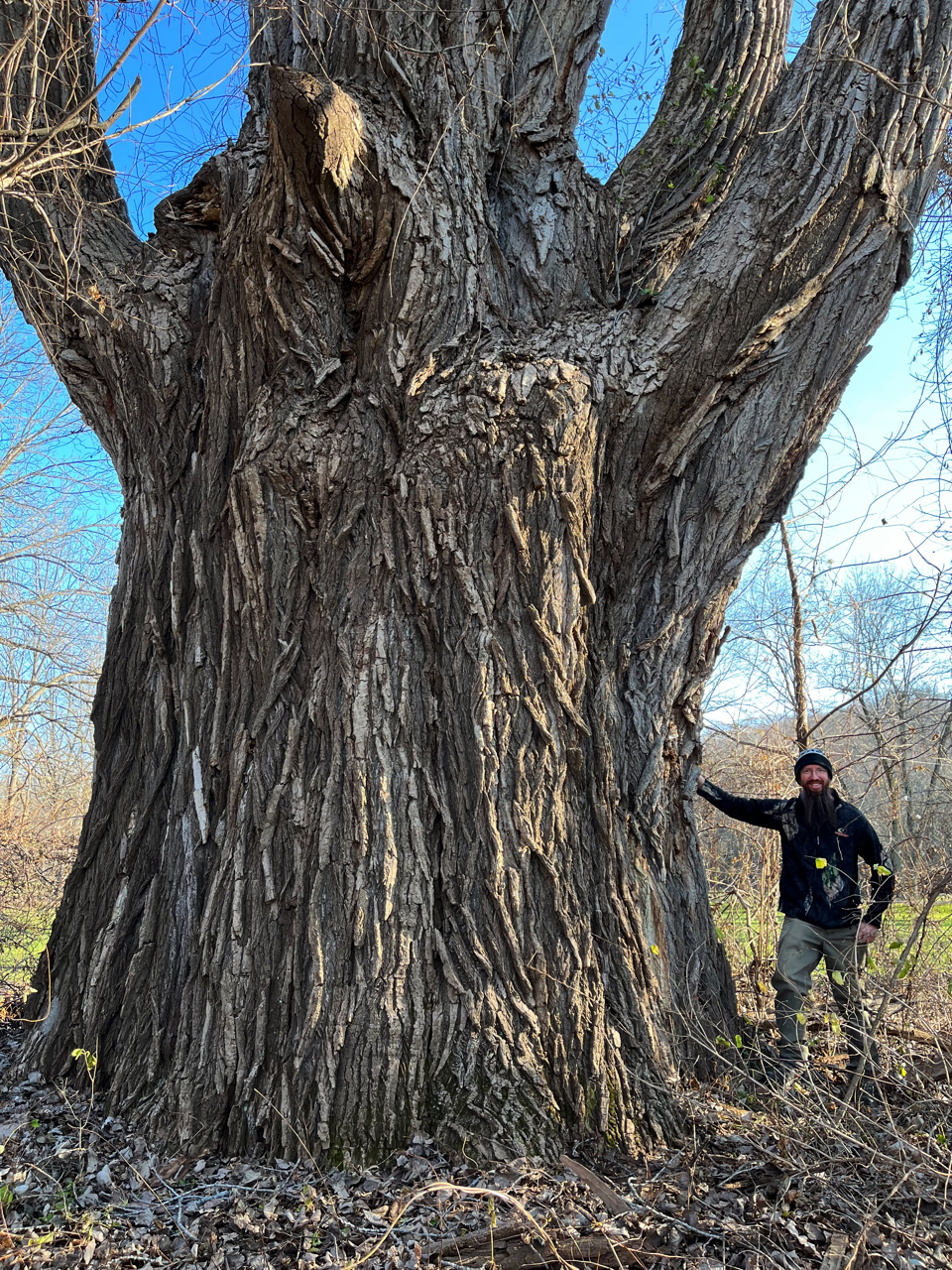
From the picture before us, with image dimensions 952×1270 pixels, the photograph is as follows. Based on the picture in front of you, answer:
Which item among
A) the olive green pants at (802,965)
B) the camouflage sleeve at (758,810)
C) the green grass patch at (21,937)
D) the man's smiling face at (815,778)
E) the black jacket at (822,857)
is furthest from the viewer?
the green grass patch at (21,937)

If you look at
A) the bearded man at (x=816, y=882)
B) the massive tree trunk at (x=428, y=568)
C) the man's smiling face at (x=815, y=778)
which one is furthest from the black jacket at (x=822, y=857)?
the massive tree trunk at (x=428, y=568)

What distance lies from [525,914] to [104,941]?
6.60 ft

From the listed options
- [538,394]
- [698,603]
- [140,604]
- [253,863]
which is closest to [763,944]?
[698,603]

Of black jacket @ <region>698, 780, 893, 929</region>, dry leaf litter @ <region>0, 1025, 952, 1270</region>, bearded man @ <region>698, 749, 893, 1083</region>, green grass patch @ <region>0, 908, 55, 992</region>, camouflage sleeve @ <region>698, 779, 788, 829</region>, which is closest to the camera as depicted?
dry leaf litter @ <region>0, 1025, 952, 1270</region>

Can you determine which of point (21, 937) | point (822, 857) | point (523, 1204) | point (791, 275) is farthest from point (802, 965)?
point (21, 937)

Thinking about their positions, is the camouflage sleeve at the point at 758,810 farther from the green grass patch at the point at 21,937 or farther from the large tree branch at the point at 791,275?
the green grass patch at the point at 21,937

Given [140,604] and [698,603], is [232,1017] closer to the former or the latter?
[140,604]

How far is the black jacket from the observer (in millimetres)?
4379

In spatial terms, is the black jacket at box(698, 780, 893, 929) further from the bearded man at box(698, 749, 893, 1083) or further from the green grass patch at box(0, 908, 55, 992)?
the green grass patch at box(0, 908, 55, 992)

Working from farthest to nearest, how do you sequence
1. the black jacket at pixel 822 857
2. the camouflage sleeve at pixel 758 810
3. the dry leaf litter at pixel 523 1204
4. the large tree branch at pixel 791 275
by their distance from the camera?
the camouflage sleeve at pixel 758 810, the black jacket at pixel 822 857, the large tree branch at pixel 791 275, the dry leaf litter at pixel 523 1204

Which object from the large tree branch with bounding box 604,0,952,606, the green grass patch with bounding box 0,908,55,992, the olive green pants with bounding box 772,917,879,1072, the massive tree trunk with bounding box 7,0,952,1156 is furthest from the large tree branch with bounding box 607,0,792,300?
the green grass patch with bounding box 0,908,55,992

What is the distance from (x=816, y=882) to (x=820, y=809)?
40 cm

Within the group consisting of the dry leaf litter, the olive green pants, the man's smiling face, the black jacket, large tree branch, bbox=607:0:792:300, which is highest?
large tree branch, bbox=607:0:792:300

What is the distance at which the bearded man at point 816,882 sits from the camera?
4242mm
